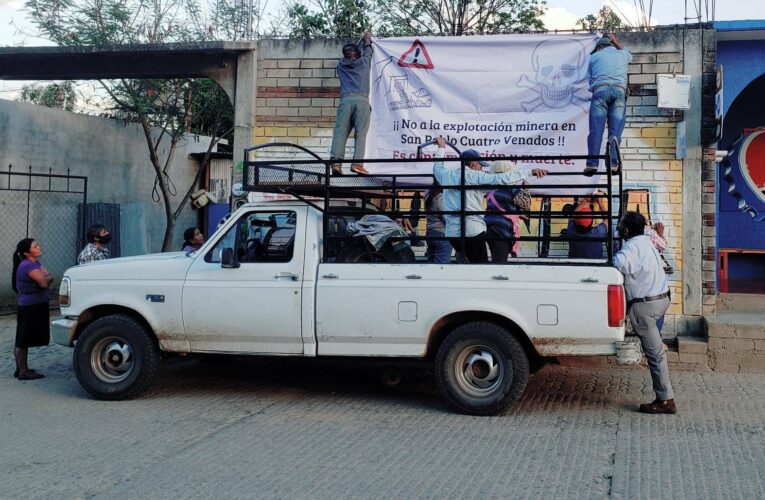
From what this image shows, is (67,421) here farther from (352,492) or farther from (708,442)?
(708,442)

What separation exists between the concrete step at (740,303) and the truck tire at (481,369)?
4.63 m

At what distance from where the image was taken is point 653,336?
6.71 m

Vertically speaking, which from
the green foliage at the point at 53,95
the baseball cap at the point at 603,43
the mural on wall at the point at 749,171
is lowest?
the mural on wall at the point at 749,171

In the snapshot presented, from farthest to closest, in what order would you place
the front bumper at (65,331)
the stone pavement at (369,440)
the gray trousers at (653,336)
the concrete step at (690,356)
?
the concrete step at (690,356)
the front bumper at (65,331)
the gray trousers at (653,336)
the stone pavement at (369,440)

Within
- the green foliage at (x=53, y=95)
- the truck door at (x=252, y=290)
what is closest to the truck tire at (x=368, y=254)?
the truck door at (x=252, y=290)

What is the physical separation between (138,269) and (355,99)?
3.82 meters

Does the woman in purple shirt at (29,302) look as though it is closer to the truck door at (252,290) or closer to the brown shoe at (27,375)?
the brown shoe at (27,375)

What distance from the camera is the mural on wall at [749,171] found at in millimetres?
11945

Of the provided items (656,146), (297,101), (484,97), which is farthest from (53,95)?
(656,146)

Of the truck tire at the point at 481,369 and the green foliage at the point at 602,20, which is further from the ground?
the green foliage at the point at 602,20

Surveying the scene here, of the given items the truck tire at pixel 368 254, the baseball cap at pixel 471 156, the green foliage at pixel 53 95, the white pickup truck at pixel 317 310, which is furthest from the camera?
the green foliage at pixel 53 95

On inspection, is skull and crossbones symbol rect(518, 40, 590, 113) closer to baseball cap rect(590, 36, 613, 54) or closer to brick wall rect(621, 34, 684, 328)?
baseball cap rect(590, 36, 613, 54)

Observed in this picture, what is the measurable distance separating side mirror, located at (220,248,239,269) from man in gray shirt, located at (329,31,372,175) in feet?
10.5

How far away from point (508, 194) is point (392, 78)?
2.82 meters
